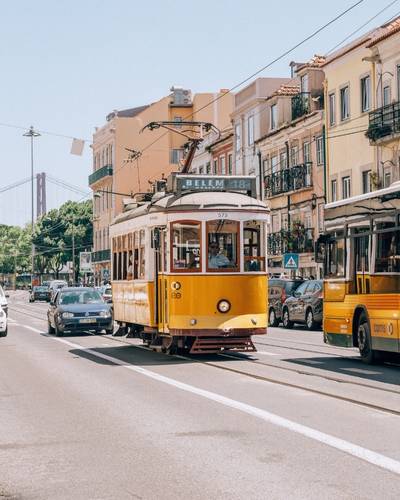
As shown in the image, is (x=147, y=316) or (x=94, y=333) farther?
(x=94, y=333)

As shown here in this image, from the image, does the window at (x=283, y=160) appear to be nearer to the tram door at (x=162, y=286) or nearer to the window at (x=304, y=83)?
the window at (x=304, y=83)

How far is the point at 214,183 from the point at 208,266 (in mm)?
1912

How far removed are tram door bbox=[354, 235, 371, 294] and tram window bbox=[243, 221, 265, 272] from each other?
195cm

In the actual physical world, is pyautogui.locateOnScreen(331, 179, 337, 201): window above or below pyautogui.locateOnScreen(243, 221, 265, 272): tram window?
above

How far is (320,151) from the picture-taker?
175ft

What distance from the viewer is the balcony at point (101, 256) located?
341 feet

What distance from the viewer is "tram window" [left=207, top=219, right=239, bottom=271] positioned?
69.5 feet

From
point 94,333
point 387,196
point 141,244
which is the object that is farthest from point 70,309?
point 387,196

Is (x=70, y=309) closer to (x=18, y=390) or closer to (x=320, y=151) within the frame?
(x=18, y=390)

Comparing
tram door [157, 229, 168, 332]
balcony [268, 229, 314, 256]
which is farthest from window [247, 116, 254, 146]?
tram door [157, 229, 168, 332]

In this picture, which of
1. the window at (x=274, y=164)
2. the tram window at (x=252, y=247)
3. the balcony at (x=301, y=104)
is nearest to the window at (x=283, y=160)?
the window at (x=274, y=164)

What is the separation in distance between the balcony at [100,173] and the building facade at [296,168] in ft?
133

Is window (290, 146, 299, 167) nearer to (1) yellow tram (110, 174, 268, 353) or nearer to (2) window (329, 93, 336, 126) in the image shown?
(2) window (329, 93, 336, 126)

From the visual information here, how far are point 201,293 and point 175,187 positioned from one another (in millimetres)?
2221
